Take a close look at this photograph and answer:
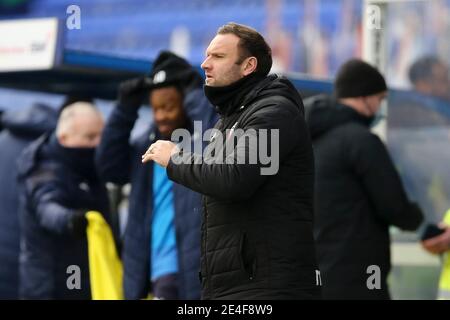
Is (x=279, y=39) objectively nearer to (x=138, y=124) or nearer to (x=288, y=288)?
(x=138, y=124)

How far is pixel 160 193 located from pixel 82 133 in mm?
1180

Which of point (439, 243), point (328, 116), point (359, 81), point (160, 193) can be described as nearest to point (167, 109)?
point (160, 193)

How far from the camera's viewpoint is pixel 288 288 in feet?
14.9

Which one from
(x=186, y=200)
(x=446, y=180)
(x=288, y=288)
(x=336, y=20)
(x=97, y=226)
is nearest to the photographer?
(x=288, y=288)

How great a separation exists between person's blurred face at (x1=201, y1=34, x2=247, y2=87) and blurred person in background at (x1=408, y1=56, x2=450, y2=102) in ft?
25.5

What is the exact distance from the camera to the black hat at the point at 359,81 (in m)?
6.68

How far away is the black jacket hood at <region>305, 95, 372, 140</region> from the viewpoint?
6.67 metres

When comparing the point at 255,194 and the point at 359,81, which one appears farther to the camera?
the point at 359,81

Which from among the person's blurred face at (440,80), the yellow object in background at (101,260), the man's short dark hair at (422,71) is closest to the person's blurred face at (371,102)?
the yellow object in background at (101,260)

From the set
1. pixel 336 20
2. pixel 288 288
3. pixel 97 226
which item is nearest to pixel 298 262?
pixel 288 288

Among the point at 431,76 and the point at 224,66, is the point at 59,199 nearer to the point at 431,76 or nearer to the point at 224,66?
the point at 224,66

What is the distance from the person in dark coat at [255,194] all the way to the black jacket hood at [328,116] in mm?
1994

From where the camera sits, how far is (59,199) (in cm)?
728

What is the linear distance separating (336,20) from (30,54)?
1609cm
